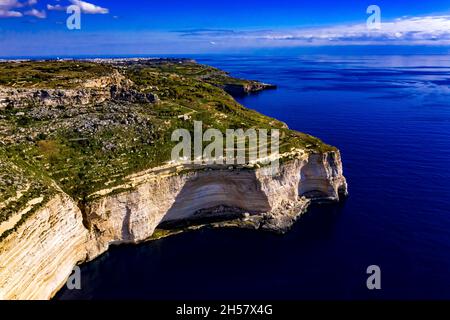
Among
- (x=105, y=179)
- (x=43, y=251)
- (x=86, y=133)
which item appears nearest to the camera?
(x=43, y=251)

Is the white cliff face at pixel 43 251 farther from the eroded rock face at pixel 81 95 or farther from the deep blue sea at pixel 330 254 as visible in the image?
the eroded rock face at pixel 81 95

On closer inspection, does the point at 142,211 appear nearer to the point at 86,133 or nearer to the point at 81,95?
the point at 86,133

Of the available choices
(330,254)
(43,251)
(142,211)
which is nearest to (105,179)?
(142,211)

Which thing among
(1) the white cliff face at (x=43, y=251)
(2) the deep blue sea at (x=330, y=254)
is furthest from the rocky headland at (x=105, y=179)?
(2) the deep blue sea at (x=330, y=254)

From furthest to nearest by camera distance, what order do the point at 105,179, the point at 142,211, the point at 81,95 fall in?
1. the point at 81,95
2. the point at 142,211
3. the point at 105,179

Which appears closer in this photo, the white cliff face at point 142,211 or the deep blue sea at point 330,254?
the white cliff face at point 142,211

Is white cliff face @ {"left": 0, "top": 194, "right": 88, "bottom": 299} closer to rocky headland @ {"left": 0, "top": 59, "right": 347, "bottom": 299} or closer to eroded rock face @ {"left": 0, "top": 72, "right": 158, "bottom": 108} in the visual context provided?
rocky headland @ {"left": 0, "top": 59, "right": 347, "bottom": 299}

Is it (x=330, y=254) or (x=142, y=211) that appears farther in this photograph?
(x=142, y=211)

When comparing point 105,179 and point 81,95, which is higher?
point 81,95

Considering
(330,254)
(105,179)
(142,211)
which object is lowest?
(330,254)

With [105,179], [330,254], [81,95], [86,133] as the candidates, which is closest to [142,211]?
[105,179]
